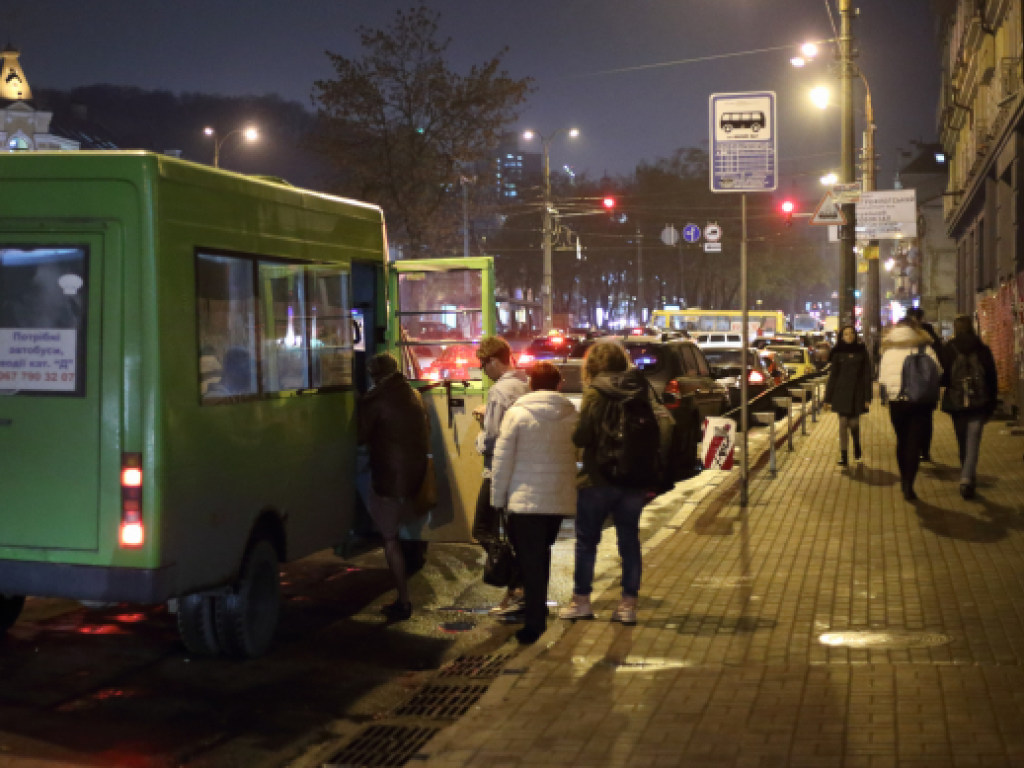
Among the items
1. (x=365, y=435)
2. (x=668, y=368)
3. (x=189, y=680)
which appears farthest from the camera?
(x=668, y=368)

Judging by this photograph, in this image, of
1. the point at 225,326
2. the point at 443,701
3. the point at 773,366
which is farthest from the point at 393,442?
the point at 773,366

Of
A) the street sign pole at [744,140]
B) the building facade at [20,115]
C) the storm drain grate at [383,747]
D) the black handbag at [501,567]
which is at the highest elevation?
the building facade at [20,115]

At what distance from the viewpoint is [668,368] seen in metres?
19.6

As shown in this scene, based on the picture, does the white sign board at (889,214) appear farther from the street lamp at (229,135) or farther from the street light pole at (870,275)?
the street lamp at (229,135)

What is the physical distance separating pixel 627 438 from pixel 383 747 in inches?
102

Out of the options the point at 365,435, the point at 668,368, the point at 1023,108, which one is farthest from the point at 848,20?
the point at 365,435

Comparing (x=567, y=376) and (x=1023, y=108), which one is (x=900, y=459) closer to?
(x=567, y=376)

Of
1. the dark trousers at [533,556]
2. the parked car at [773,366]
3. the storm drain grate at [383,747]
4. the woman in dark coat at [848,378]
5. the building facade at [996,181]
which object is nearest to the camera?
the storm drain grate at [383,747]

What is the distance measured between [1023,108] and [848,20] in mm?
7150

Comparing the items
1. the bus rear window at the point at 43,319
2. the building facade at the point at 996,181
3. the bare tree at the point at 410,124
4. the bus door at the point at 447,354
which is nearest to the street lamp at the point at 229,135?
the bare tree at the point at 410,124

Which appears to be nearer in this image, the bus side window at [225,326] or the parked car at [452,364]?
the bus side window at [225,326]

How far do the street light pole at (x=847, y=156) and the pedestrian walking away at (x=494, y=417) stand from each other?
21.4m

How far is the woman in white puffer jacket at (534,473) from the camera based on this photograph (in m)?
8.23

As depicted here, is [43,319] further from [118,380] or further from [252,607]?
[252,607]
